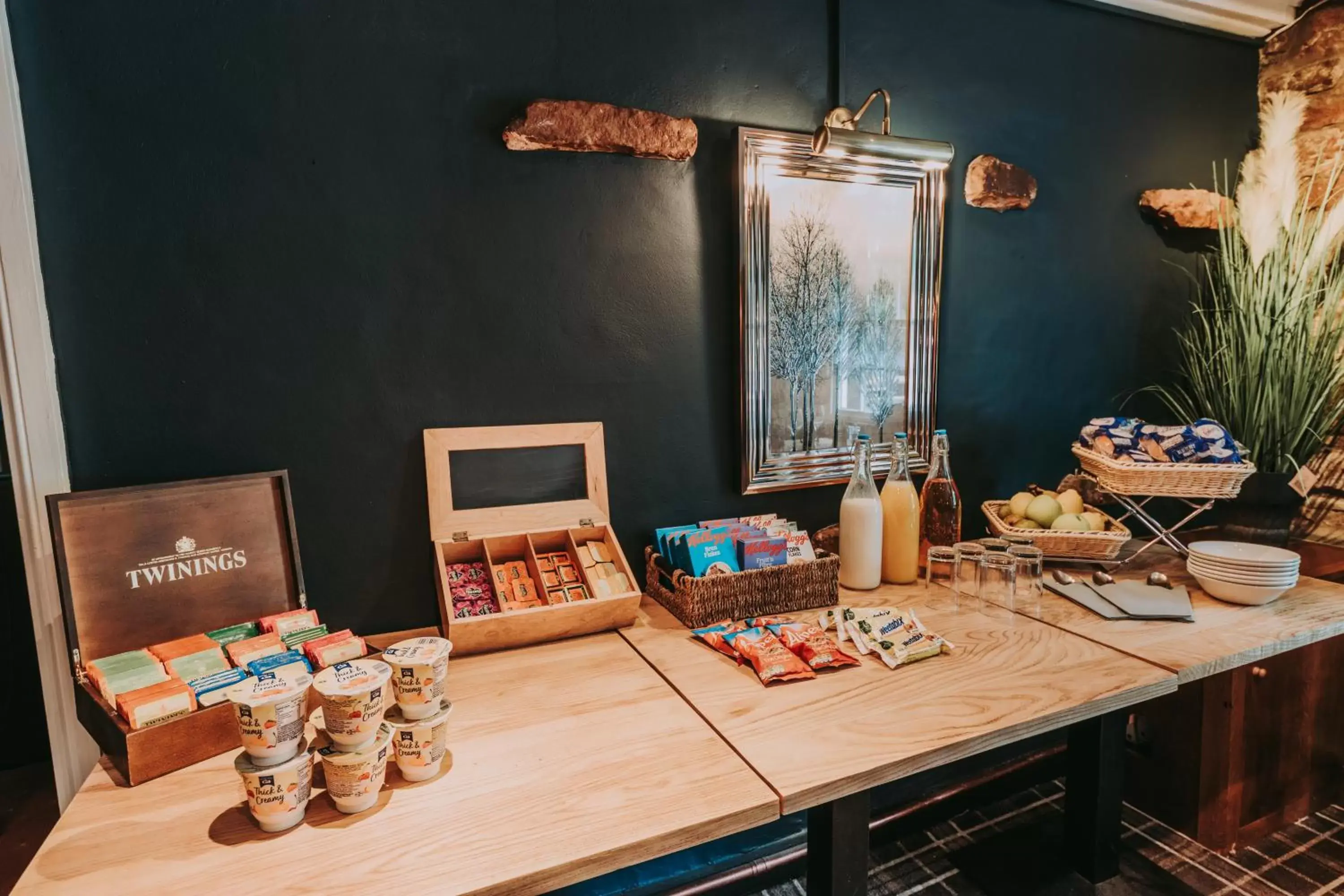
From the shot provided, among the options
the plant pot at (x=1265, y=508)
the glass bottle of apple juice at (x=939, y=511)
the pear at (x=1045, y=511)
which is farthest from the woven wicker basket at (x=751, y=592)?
the plant pot at (x=1265, y=508)

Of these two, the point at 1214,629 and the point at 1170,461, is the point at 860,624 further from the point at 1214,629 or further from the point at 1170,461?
the point at 1170,461

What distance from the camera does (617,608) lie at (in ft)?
4.83

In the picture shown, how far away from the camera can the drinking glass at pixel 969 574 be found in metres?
1.64

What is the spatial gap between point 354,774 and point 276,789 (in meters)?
0.09

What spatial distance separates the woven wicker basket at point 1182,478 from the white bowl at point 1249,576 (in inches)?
9.0

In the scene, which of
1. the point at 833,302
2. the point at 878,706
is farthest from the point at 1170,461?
the point at 878,706

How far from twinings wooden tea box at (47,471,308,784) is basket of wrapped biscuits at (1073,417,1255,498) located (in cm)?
200

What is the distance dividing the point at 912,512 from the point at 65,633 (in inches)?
68.1

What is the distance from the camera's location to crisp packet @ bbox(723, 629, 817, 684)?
1251 mm

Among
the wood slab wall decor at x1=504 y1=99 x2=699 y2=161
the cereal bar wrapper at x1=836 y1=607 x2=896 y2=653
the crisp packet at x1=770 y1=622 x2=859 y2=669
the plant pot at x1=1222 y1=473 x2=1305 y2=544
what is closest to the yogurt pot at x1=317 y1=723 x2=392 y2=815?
the crisp packet at x1=770 y1=622 x2=859 y2=669

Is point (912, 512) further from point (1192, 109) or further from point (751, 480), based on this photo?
point (1192, 109)

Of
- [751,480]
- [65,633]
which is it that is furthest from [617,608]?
[65,633]

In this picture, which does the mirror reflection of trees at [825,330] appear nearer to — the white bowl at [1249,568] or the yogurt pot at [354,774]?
the white bowl at [1249,568]

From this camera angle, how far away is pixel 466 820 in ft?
2.94
